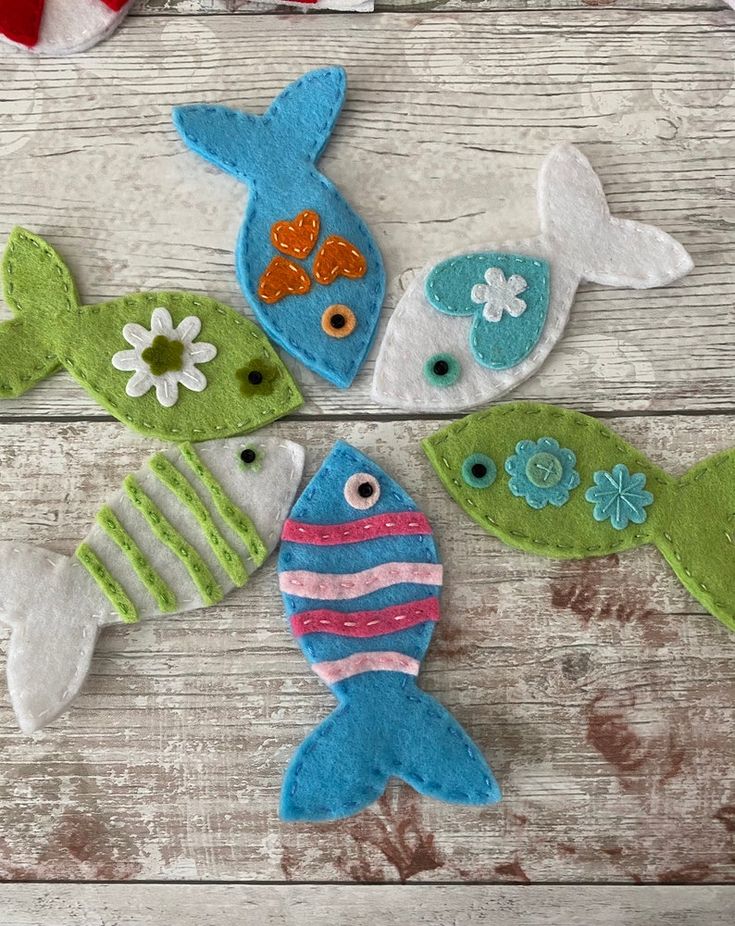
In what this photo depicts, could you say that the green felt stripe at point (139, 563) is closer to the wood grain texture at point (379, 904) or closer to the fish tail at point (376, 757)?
the fish tail at point (376, 757)

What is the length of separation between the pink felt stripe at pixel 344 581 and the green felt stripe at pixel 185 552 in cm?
6

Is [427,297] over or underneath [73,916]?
over

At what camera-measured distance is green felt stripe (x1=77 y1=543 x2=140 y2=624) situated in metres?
0.68

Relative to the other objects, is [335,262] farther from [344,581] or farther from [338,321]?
[344,581]

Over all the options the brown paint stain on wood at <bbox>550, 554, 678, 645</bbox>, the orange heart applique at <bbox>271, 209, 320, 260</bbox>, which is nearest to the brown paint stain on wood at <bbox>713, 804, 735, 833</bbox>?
the brown paint stain on wood at <bbox>550, 554, 678, 645</bbox>

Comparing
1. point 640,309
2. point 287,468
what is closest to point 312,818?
point 287,468

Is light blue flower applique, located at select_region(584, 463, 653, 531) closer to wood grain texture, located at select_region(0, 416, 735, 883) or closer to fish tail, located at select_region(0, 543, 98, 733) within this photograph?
wood grain texture, located at select_region(0, 416, 735, 883)

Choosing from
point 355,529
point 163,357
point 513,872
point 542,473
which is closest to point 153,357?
point 163,357

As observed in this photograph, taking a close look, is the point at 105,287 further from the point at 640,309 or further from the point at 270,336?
the point at 640,309

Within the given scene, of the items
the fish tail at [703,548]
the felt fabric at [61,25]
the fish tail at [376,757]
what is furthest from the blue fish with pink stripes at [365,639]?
the felt fabric at [61,25]

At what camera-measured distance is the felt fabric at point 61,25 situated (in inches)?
28.5

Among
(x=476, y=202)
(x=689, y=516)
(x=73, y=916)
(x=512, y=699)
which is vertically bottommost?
(x=73, y=916)

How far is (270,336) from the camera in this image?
0.71m

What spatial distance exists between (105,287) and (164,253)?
63 mm
